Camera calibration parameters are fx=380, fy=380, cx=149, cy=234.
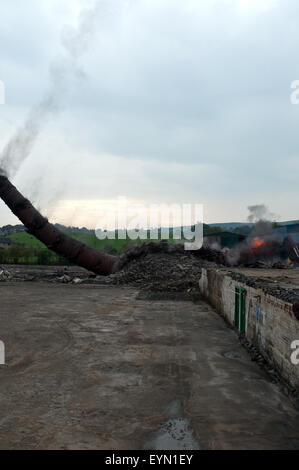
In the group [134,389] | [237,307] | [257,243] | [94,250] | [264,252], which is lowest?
[134,389]

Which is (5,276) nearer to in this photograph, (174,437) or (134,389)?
(134,389)

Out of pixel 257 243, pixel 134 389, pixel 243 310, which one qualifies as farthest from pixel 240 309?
pixel 257 243

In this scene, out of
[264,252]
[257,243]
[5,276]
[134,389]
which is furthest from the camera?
[257,243]

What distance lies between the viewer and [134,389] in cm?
736

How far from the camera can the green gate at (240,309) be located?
1145 centimetres

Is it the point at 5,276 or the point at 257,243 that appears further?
the point at 257,243

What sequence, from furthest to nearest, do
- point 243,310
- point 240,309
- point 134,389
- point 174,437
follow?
1. point 240,309
2. point 243,310
3. point 134,389
4. point 174,437

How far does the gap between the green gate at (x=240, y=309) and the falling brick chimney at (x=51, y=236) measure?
1848 centimetres

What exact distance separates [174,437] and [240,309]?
22.9 ft

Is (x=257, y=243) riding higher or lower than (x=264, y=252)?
higher

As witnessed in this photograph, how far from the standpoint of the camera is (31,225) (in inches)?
1081
